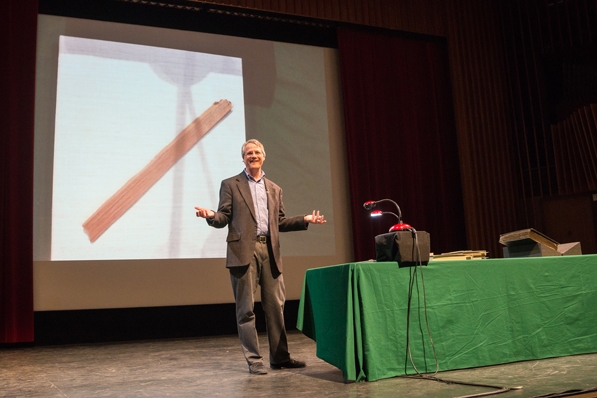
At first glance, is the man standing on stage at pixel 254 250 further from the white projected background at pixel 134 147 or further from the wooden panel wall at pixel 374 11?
the wooden panel wall at pixel 374 11

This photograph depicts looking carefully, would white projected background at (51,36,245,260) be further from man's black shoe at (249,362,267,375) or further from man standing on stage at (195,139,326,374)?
man's black shoe at (249,362,267,375)

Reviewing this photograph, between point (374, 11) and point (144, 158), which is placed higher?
point (374, 11)

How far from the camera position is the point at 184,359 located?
163 inches

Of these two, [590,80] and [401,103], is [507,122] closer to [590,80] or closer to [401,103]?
[590,80]

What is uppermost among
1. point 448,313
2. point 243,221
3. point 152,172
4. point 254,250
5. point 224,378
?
point 152,172

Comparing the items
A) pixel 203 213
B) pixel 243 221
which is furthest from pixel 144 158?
pixel 203 213

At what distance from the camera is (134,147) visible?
226 inches

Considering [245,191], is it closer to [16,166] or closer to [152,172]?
[152,172]

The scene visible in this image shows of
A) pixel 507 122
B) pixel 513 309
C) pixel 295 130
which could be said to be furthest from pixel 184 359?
pixel 507 122

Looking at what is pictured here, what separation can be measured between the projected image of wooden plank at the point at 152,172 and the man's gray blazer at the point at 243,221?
8.09 ft

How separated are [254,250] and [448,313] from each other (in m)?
1.09

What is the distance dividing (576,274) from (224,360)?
2.27 m

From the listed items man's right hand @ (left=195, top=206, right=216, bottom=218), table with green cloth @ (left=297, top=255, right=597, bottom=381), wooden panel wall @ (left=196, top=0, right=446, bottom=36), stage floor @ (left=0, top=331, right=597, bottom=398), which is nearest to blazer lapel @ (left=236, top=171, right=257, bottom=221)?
man's right hand @ (left=195, top=206, right=216, bottom=218)

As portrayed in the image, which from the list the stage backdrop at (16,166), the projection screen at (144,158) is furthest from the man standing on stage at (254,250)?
the stage backdrop at (16,166)
